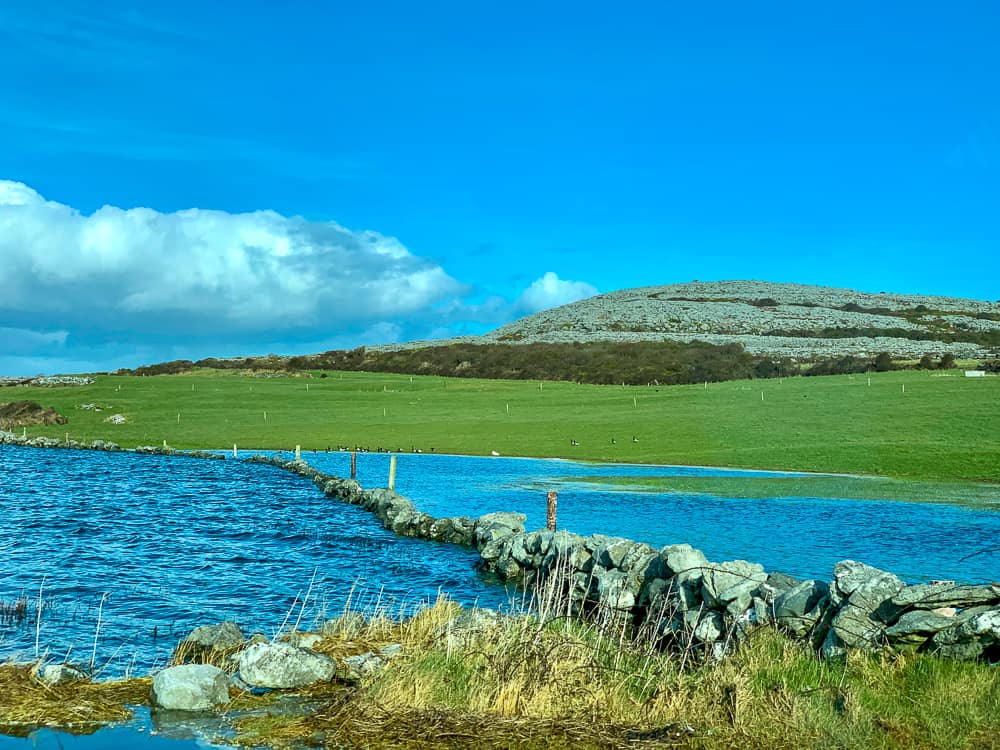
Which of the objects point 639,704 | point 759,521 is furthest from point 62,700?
point 759,521

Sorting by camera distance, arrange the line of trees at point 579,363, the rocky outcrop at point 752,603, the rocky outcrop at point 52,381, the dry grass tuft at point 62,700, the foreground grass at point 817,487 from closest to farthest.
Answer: the dry grass tuft at point 62,700
the rocky outcrop at point 752,603
the foreground grass at point 817,487
the line of trees at point 579,363
the rocky outcrop at point 52,381

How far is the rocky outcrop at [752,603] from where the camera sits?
11.8 meters

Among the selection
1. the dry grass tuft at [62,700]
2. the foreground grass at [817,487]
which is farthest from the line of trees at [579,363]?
the dry grass tuft at [62,700]

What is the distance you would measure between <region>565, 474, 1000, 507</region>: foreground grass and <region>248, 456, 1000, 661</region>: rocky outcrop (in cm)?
1565

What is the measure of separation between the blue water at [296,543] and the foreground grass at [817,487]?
5.07ft

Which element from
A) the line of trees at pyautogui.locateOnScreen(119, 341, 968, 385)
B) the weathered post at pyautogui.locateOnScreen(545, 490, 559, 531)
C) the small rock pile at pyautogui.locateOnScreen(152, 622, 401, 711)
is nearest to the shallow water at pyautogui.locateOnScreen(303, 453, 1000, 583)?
the weathered post at pyautogui.locateOnScreen(545, 490, 559, 531)

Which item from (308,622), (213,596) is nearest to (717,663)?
(308,622)

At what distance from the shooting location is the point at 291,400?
88.2 meters

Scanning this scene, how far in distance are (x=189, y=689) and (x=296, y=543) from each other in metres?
17.5

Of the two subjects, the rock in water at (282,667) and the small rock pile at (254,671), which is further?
the rock in water at (282,667)

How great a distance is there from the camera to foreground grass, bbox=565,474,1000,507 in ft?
112

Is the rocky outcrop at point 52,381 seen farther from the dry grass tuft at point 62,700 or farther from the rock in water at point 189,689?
the rock in water at point 189,689

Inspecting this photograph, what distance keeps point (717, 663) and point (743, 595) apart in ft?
11.4

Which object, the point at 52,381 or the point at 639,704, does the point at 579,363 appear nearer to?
the point at 52,381
